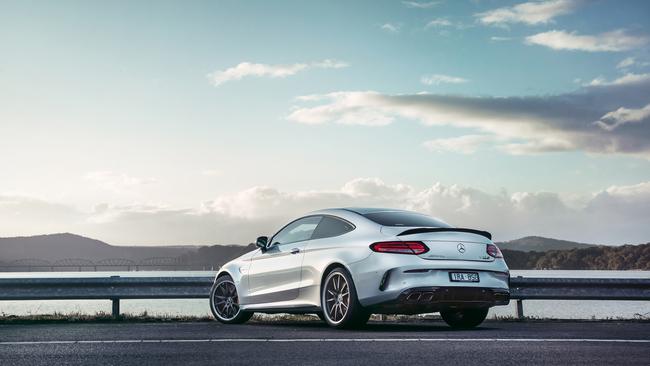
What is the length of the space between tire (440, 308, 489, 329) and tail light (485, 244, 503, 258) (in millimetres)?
901

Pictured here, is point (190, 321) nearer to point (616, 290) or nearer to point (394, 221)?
point (394, 221)

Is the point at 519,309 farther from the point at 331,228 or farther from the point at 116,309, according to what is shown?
the point at 116,309

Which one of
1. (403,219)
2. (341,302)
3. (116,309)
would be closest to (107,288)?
(116,309)

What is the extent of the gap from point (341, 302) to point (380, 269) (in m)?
0.85

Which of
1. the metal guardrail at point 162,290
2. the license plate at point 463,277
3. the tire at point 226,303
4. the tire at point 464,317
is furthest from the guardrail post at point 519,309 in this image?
the tire at point 226,303

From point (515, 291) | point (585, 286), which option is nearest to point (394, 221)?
point (515, 291)

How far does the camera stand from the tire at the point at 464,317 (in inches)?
429

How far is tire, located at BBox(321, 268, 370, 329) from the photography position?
9867 mm

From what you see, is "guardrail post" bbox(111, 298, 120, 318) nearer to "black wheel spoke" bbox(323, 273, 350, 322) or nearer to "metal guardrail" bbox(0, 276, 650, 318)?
"metal guardrail" bbox(0, 276, 650, 318)

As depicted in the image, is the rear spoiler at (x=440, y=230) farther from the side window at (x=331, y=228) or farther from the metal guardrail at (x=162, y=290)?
the metal guardrail at (x=162, y=290)

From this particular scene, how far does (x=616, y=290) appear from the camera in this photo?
43.1 feet

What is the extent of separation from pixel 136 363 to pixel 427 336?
361cm

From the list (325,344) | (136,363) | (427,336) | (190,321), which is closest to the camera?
(136,363)

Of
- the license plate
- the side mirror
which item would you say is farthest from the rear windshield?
the side mirror
